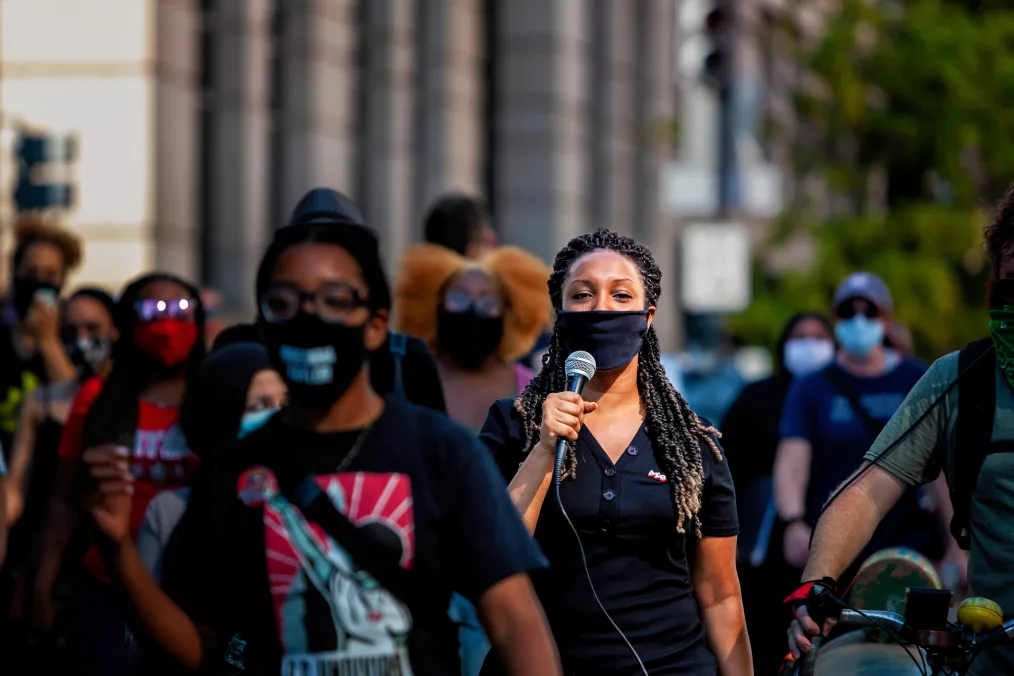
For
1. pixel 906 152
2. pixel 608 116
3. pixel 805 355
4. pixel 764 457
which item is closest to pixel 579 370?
pixel 764 457

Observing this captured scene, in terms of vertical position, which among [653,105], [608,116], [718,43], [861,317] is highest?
[653,105]

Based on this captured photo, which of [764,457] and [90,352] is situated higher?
[90,352]

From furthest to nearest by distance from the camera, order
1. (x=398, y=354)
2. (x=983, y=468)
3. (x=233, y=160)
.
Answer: (x=233, y=160) < (x=398, y=354) < (x=983, y=468)

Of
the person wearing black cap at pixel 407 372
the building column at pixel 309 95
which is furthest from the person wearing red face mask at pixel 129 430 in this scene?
the building column at pixel 309 95

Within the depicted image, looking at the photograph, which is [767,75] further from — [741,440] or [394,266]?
[741,440]

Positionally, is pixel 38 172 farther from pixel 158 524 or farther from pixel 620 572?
pixel 620 572

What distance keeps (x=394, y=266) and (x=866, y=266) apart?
5608 mm

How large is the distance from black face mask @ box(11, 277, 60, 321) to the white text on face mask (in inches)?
255

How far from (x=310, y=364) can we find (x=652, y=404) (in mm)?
1865

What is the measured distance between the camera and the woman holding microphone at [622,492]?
497 centimetres

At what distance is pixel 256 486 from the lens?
365cm

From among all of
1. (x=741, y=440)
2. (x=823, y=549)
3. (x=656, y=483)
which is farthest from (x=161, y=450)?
(x=741, y=440)

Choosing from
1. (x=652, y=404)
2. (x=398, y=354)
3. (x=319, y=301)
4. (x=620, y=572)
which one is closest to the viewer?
(x=319, y=301)

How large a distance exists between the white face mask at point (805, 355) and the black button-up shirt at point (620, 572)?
196 inches
